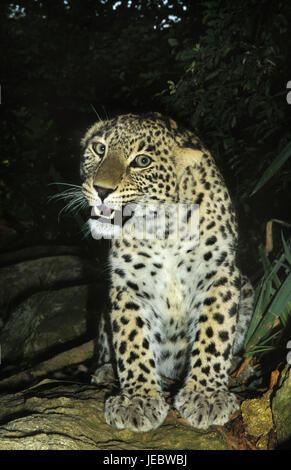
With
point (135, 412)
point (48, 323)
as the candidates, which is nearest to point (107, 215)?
point (135, 412)

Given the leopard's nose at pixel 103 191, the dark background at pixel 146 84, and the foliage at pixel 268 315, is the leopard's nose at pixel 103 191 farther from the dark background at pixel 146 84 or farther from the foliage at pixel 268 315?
the dark background at pixel 146 84

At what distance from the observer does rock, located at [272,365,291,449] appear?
9.22ft

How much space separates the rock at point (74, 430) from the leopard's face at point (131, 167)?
3.95 feet

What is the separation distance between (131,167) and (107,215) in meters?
0.37

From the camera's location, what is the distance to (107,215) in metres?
3.36

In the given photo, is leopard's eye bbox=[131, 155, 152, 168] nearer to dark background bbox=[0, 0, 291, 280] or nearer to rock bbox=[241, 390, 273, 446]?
dark background bbox=[0, 0, 291, 280]

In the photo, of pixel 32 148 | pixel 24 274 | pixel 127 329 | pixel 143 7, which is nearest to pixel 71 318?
pixel 24 274

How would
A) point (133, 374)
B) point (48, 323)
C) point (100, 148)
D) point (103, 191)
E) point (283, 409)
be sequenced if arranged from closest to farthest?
point (283, 409)
point (103, 191)
point (133, 374)
point (100, 148)
point (48, 323)

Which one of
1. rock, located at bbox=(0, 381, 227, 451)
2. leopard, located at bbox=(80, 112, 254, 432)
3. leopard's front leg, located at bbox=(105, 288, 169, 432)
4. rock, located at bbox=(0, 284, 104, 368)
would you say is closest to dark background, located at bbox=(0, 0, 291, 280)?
rock, located at bbox=(0, 284, 104, 368)

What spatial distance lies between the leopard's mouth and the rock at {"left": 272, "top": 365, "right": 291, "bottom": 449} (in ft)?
4.72

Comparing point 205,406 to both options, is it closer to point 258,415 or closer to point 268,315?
point 258,415

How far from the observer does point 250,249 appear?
585cm

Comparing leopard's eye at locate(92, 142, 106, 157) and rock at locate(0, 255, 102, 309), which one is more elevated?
leopard's eye at locate(92, 142, 106, 157)

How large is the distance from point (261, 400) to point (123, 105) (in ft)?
11.9
